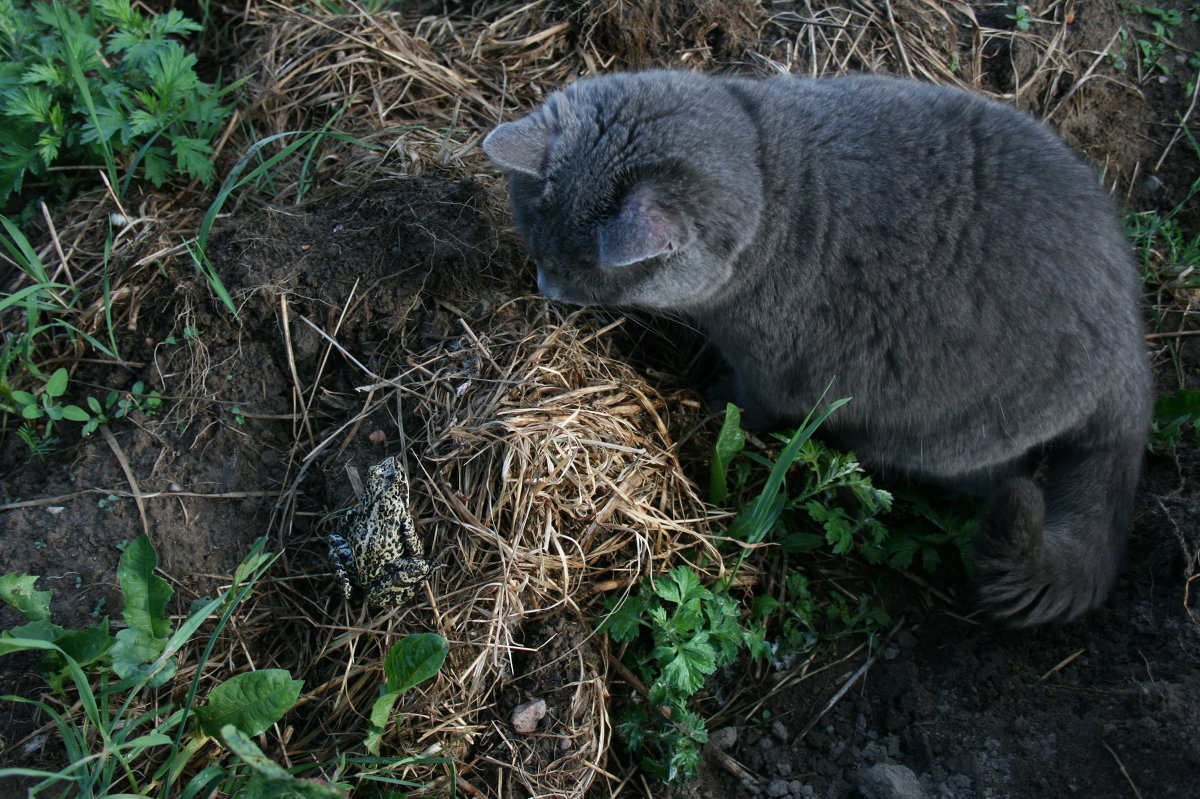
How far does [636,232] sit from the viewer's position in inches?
81.7

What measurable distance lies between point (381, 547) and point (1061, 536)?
192 centimetres

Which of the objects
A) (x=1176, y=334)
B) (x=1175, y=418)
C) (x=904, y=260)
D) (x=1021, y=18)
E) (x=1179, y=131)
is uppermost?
(x=1021, y=18)

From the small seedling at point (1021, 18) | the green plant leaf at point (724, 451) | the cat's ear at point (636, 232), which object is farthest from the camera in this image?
the small seedling at point (1021, 18)

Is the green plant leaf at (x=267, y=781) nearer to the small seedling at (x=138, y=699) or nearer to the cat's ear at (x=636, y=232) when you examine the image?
the small seedling at (x=138, y=699)

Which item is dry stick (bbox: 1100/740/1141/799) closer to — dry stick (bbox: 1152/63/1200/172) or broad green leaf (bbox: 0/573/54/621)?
dry stick (bbox: 1152/63/1200/172)

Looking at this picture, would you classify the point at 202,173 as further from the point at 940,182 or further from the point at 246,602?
the point at 940,182

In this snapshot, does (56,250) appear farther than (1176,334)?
No

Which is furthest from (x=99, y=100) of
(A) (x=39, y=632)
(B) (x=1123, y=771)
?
(B) (x=1123, y=771)

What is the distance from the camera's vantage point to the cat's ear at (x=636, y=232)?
2.07 meters

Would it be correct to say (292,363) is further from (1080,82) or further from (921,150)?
(1080,82)

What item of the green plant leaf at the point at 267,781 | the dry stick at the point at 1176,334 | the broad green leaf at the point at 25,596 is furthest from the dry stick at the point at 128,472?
the dry stick at the point at 1176,334

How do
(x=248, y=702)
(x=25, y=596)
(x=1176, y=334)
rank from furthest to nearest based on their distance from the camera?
1. (x=1176, y=334)
2. (x=25, y=596)
3. (x=248, y=702)

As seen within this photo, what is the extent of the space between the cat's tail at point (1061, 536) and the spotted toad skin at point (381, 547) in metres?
1.55

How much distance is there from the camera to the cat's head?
226 cm
